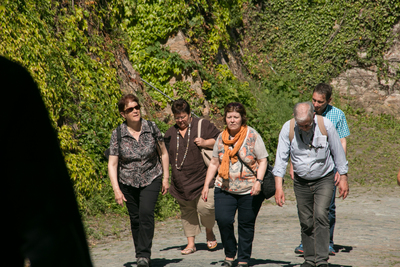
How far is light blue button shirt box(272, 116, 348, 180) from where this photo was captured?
5273 millimetres

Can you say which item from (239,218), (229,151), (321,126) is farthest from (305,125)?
(239,218)

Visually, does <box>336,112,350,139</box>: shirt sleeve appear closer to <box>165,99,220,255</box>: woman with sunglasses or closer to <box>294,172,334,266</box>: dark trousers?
<box>294,172,334,266</box>: dark trousers

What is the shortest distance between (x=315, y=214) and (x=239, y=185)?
0.97 metres

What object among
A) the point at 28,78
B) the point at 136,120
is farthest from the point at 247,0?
the point at 28,78

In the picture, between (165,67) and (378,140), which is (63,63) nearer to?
(165,67)

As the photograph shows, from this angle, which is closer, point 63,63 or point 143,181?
point 143,181

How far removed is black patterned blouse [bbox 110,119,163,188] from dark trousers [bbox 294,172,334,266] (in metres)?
1.84

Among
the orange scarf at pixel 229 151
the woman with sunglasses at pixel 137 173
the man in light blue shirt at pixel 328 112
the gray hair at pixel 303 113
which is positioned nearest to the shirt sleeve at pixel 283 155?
the gray hair at pixel 303 113

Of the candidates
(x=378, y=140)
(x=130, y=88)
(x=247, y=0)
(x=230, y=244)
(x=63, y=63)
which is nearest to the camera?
(x=230, y=244)

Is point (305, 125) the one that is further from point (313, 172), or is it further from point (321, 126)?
point (313, 172)

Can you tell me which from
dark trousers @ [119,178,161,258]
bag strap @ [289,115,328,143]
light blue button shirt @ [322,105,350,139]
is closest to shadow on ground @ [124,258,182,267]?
dark trousers @ [119,178,161,258]

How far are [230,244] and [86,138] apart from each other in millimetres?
4217

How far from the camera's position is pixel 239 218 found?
549 cm

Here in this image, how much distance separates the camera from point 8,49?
7.27 m
